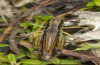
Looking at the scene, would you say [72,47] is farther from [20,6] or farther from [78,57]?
[20,6]

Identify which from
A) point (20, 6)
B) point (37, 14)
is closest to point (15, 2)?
point (20, 6)

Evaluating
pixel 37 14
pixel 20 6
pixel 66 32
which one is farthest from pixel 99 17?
pixel 20 6

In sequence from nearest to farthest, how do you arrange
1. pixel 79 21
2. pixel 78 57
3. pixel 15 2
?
1. pixel 78 57
2. pixel 79 21
3. pixel 15 2

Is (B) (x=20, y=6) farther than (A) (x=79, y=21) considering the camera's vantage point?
Yes

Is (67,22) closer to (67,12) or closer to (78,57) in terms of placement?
(67,12)

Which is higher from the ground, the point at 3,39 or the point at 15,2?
the point at 15,2

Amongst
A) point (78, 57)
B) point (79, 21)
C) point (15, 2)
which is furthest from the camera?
point (15, 2)

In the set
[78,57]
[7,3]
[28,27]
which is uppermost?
[7,3]
